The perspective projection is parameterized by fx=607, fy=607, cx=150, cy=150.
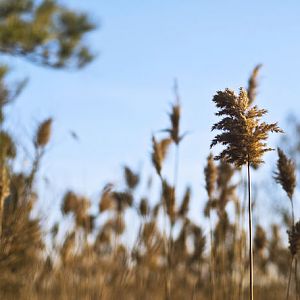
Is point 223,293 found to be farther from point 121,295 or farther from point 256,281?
point 256,281

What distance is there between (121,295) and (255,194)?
121 cm

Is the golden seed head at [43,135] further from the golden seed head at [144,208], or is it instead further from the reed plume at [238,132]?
the reed plume at [238,132]

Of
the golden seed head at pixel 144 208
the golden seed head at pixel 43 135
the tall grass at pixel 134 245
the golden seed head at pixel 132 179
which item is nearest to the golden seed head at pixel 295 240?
the tall grass at pixel 134 245

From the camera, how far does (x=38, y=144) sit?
4.38 meters

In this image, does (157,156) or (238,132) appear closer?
(238,132)

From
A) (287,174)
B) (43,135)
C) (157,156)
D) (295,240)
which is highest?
(43,135)

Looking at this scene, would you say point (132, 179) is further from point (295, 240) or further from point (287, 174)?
point (295, 240)

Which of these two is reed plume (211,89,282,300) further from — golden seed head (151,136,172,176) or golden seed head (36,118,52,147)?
golden seed head (36,118,52,147)

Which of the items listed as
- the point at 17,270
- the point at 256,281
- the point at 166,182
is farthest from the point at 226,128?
the point at 17,270

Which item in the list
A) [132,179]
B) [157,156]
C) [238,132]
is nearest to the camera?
[238,132]

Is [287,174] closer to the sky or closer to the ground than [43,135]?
closer to the ground

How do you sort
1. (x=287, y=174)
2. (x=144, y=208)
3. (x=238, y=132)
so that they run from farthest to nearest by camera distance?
(x=144, y=208) < (x=287, y=174) < (x=238, y=132)

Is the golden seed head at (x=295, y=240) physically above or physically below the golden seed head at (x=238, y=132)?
below

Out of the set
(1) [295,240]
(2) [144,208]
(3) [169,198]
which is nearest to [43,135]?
(2) [144,208]
